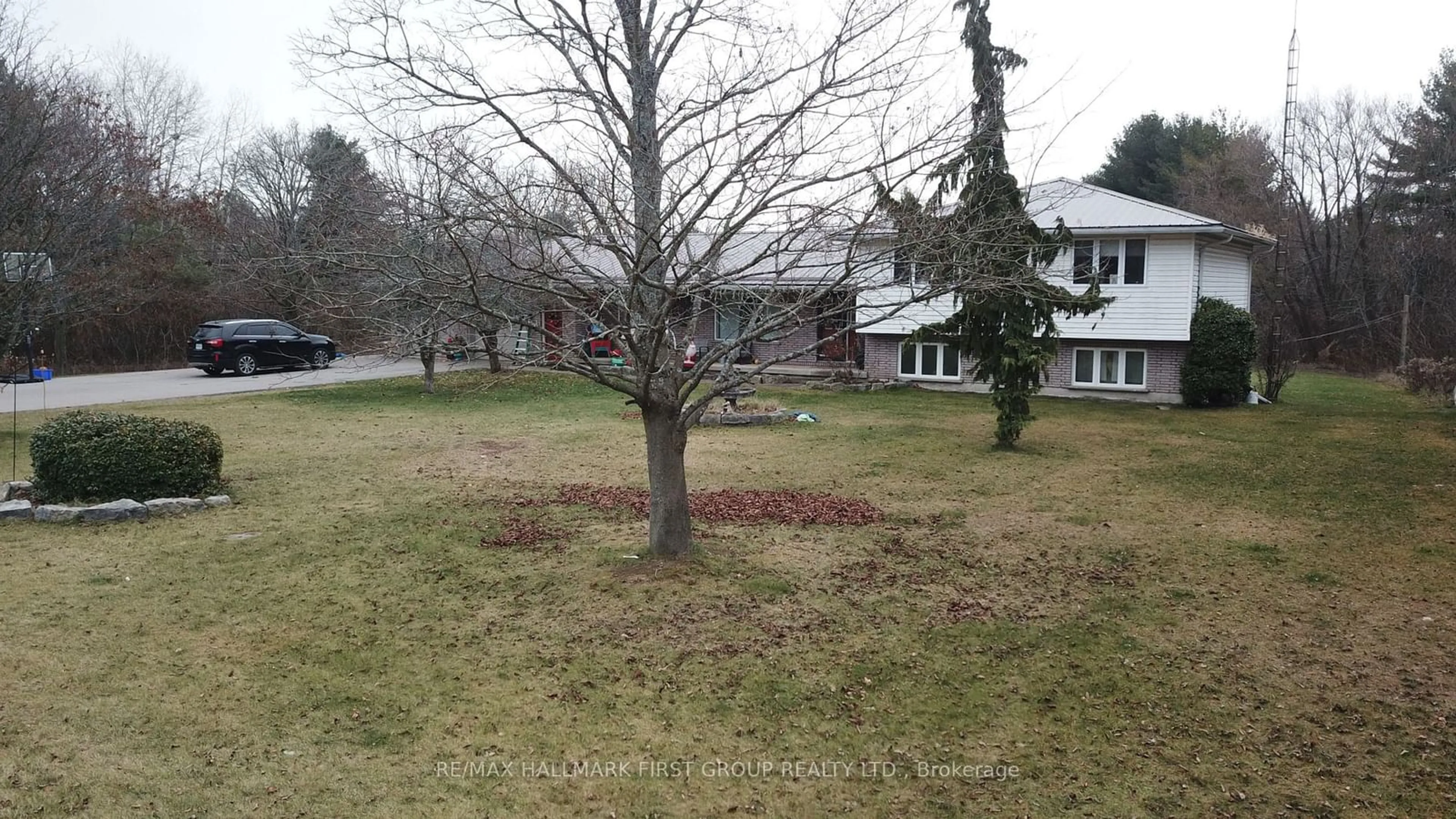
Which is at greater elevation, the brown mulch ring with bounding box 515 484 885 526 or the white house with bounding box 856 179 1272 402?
the white house with bounding box 856 179 1272 402

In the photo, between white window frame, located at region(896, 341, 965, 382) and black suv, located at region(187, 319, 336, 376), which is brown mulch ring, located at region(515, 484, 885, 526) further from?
black suv, located at region(187, 319, 336, 376)

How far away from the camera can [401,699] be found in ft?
16.0

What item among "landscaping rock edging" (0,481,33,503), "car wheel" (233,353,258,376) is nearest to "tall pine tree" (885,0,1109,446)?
"landscaping rock edging" (0,481,33,503)

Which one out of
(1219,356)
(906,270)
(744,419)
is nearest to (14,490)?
(906,270)

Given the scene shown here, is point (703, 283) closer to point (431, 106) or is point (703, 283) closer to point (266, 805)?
point (431, 106)

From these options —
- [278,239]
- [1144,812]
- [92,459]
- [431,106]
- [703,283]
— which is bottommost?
[1144,812]

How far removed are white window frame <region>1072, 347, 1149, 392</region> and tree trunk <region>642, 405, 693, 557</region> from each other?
15.9 m

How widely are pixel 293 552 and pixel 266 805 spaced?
4155mm

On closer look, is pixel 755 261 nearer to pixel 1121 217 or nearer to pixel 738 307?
pixel 738 307

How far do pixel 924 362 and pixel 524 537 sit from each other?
53.0 feet

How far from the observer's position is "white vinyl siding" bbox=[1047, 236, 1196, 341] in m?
19.1

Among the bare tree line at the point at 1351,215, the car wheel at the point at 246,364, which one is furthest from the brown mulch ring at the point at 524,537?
the bare tree line at the point at 1351,215

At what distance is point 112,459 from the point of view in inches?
344

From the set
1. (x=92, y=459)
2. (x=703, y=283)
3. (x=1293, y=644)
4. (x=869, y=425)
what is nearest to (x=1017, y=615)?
(x=1293, y=644)
